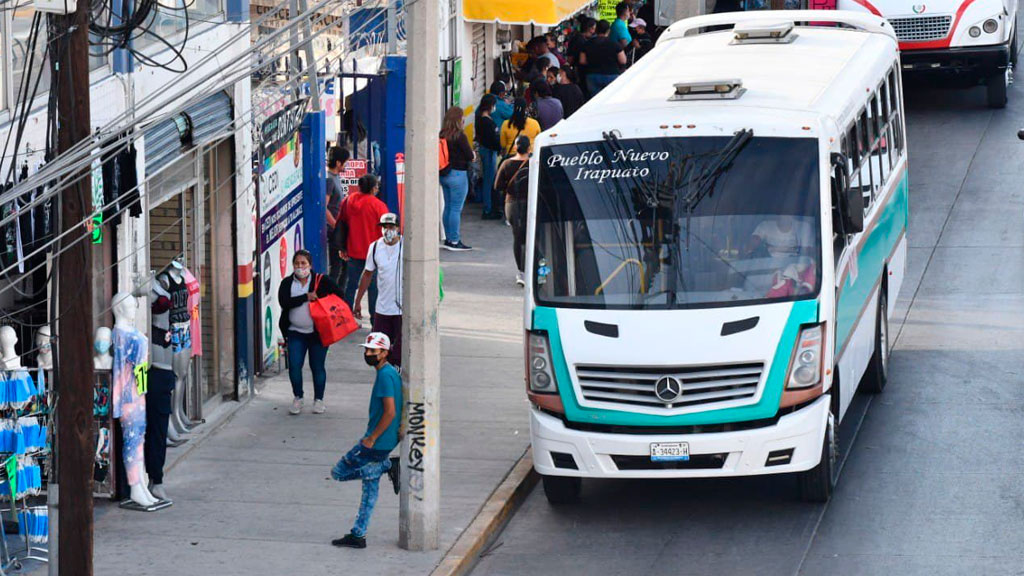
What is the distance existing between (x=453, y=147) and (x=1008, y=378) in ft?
27.9

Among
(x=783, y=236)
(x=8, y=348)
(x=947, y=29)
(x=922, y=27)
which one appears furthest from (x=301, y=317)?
(x=947, y=29)

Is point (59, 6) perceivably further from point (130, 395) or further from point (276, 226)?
point (276, 226)

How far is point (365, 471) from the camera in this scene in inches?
466

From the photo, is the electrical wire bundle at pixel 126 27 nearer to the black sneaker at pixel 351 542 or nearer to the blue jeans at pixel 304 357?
the blue jeans at pixel 304 357

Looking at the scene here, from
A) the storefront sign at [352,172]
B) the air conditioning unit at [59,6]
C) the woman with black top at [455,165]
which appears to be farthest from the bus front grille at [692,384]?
the woman with black top at [455,165]

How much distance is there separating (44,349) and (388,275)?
175 inches

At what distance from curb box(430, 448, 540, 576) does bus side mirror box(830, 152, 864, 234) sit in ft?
10.7

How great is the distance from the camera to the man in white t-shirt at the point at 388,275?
16.2 m

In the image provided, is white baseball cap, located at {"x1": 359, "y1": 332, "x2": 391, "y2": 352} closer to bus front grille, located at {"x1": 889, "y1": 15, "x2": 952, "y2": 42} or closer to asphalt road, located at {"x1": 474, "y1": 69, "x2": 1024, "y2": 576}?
asphalt road, located at {"x1": 474, "y1": 69, "x2": 1024, "y2": 576}

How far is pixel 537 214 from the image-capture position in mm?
13016

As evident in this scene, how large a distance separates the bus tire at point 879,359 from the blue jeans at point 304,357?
195 inches

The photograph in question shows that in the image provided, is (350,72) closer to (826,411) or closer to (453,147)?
(453,147)

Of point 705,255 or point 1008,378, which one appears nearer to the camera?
point 705,255

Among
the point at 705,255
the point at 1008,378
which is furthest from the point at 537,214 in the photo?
the point at 1008,378
